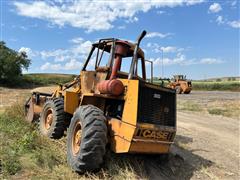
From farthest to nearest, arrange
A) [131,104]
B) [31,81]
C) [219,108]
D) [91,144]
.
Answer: [31,81], [219,108], [131,104], [91,144]

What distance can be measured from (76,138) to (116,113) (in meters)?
0.95

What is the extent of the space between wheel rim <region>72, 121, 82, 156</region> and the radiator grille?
136 cm

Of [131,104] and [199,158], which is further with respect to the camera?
[199,158]

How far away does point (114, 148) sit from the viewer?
247 inches

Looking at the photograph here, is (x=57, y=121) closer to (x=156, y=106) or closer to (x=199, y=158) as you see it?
(x=156, y=106)

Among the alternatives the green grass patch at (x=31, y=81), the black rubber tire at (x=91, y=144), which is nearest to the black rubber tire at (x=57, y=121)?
the black rubber tire at (x=91, y=144)

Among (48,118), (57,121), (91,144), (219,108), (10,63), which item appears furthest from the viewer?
(10,63)

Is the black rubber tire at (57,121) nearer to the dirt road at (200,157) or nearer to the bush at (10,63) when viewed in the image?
the dirt road at (200,157)

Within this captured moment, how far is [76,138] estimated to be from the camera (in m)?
6.82

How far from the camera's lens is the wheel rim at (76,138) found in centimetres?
665

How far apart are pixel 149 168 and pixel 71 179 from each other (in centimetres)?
177

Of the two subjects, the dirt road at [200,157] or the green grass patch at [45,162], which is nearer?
the green grass patch at [45,162]

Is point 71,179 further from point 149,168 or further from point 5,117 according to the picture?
point 5,117

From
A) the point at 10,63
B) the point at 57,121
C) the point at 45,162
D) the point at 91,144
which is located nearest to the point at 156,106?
the point at 91,144
